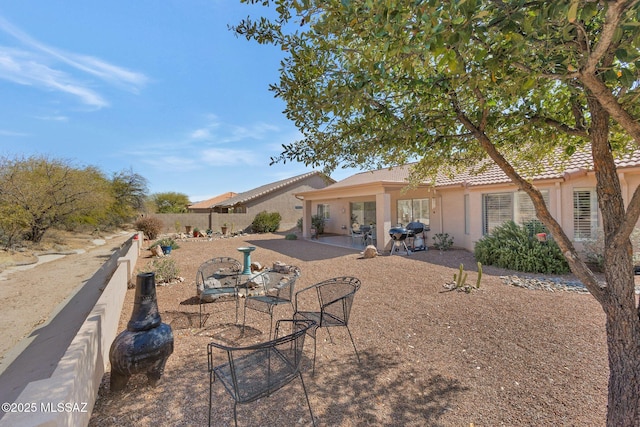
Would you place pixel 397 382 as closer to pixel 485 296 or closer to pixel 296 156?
pixel 296 156

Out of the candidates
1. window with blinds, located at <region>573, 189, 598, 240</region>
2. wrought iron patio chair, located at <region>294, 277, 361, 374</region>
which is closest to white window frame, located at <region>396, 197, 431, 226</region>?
window with blinds, located at <region>573, 189, 598, 240</region>

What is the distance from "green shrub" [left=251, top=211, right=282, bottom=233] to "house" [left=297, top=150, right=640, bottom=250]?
7350 millimetres

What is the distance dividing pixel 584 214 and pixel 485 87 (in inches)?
383

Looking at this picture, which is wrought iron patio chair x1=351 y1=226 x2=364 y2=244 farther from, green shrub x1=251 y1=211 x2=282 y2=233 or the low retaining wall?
the low retaining wall

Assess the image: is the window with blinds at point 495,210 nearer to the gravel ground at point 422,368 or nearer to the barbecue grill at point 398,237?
the barbecue grill at point 398,237

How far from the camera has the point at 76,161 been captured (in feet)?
75.0

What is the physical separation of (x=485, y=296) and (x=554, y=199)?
6.09 metres

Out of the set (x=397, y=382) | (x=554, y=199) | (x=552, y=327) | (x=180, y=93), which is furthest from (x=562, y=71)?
(x=180, y=93)

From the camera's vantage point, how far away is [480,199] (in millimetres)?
11820

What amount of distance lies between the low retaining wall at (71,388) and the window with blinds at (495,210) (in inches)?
486

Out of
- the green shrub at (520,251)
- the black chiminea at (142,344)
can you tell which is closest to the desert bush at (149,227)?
the black chiminea at (142,344)

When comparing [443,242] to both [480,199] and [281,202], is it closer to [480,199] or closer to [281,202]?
[480,199]

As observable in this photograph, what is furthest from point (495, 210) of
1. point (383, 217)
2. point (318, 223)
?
point (318, 223)

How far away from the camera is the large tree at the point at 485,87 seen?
1721 millimetres
